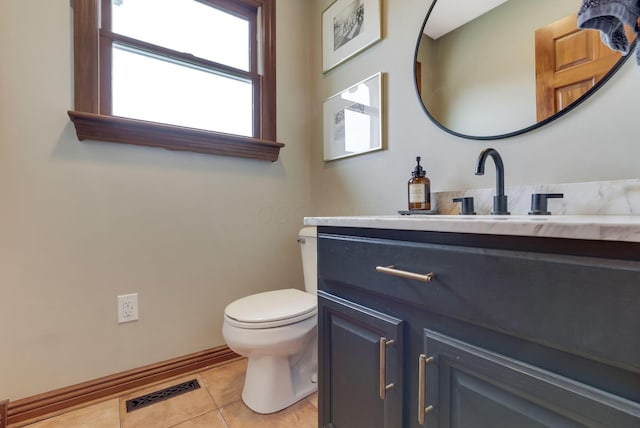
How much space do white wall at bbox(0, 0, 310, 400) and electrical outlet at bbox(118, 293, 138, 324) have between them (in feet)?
0.08

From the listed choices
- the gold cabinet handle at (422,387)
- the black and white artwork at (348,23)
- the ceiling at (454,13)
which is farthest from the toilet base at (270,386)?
the black and white artwork at (348,23)

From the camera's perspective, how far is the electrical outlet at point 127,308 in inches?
51.8

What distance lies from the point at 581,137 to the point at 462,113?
1.22 ft

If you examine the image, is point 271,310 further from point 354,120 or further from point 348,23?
point 348,23

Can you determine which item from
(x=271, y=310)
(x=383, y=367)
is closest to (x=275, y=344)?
(x=271, y=310)

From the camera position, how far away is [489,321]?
0.50m

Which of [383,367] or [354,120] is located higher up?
[354,120]

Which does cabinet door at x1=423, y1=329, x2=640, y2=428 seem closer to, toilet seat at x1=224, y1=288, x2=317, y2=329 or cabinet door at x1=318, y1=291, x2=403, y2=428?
cabinet door at x1=318, y1=291, x2=403, y2=428

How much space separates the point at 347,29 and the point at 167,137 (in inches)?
42.4

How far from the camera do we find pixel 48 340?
119 centimetres

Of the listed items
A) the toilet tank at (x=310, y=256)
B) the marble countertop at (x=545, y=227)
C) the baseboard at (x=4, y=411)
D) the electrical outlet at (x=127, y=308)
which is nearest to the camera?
the marble countertop at (x=545, y=227)

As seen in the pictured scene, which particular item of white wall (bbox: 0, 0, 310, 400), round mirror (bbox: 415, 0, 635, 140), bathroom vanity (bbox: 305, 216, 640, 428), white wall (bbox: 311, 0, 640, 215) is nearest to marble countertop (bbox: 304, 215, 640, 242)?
bathroom vanity (bbox: 305, 216, 640, 428)

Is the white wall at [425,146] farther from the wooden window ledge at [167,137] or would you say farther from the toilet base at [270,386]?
the toilet base at [270,386]

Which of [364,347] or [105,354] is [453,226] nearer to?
[364,347]
